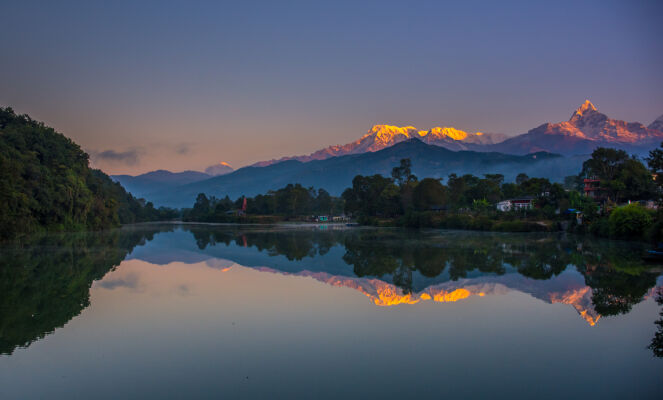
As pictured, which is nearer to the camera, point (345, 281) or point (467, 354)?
point (467, 354)

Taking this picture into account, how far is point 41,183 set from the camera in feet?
157

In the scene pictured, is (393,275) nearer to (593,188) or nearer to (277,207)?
(593,188)

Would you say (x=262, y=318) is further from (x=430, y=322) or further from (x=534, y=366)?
(x=534, y=366)

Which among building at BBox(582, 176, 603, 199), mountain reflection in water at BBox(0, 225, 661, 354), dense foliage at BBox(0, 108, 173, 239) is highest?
dense foliage at BBox(0, 108, 173, 239)

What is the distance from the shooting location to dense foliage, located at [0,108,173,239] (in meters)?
37.2

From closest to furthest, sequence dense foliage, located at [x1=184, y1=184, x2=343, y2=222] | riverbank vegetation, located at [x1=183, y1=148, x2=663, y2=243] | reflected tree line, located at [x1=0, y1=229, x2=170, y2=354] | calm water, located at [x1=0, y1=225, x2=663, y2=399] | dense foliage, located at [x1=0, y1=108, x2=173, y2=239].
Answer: calm water, located at [x1=0, y1=225, x2=663, y2=399], reflected tree line, located at [x1=0, y1=229, x2=170, y2=354], dense foliage, located at [x1=0, y1=108, x2=173, y2=239], riverbank vegetation, located at [x1=183, y1=148, x2=663, y2=243], dense foliage, located at [x1=184, y1=184, x2=343, y2=222]

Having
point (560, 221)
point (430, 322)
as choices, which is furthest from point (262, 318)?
point (560, 221)

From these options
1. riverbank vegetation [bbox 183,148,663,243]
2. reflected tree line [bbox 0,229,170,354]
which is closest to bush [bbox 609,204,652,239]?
riverbank vegetation [bbox 183,148,663,243]

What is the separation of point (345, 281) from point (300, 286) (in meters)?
2.24

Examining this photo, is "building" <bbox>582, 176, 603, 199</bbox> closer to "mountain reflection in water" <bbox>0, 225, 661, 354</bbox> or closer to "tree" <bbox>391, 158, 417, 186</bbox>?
"tree" <bbox>391, 158, 417, 186</bbox>

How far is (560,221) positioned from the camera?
57500mm

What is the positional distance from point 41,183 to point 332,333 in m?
49.5

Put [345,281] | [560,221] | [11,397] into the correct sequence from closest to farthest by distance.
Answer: [11,397] < [345,281] < [560,221]

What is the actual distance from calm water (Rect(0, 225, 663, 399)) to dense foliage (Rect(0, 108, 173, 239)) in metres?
18.7
